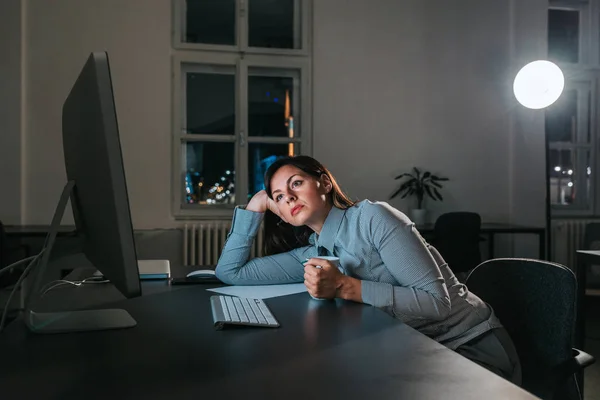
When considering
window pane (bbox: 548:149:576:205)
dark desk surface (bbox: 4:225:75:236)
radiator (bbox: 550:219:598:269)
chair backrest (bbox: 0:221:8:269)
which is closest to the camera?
chair backrest (bbox: 0:221:8:269)

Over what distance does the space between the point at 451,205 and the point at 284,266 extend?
11.8ft

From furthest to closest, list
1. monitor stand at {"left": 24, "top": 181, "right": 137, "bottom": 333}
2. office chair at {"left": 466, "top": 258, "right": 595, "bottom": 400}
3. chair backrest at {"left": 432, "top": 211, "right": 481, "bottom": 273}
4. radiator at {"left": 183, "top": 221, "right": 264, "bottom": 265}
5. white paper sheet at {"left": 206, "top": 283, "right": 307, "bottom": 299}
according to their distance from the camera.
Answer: radiator at {"left": 183, "top": 221, "right": 264, "bottom": 265}, chair backrest at {"left": 432, "top": 211, "right": 481, "bottom": 273}, white paper sheet at {"left": 206, "top": 283, "right": 307, "bottom": 299}, office chair at {"left": 466, "top": 258, "right": 595, "bottom": 400}, monitor stand at {"left": 24, "top": 181, "right": 137, "bottom": 333}

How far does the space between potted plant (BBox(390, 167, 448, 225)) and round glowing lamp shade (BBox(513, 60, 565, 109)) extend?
1.00m

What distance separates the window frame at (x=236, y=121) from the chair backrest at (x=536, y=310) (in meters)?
3.32

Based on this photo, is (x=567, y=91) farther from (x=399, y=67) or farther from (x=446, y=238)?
(x=446, y=238)

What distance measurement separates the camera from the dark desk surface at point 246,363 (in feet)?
2.25

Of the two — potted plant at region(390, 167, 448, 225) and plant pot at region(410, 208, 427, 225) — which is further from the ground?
potted plant at region(390, 167, 448, 225)

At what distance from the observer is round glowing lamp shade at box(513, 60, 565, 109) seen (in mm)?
4070

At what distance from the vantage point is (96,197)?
36.2 inches

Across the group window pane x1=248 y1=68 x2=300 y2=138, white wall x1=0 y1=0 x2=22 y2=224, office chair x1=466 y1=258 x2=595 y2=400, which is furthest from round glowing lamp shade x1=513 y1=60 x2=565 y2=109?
white wall x1=0 y1=0 x2=22 y2=224

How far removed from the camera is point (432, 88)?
16.1 feet

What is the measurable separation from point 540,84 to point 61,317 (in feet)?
13.3

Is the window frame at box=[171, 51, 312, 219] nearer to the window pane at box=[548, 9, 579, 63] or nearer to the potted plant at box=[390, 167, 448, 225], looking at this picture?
the potted plant at box=[390, 167, 448, 225]

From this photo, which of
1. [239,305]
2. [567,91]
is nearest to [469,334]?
[239,305]
